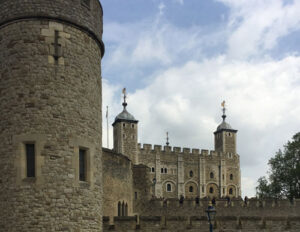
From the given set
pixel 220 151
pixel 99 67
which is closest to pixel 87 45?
pixel 99 67

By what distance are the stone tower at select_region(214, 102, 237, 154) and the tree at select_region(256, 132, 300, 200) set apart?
3162 centimetres

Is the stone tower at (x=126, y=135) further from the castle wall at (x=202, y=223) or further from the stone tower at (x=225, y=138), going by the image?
the castle wall at (x=202, y=223)

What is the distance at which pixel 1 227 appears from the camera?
13.2 metres

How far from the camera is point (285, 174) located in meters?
48.2

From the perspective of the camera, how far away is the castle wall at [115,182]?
2183 cm

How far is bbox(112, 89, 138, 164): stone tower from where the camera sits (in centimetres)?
7038

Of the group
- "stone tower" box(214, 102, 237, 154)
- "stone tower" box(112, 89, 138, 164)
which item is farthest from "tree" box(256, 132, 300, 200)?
"stone tower" box(214, 102, 237, 154)

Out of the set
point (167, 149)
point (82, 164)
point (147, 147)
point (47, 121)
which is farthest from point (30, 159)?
point (167, 149)

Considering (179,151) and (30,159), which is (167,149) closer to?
(179,151)

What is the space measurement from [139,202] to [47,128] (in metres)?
16.0

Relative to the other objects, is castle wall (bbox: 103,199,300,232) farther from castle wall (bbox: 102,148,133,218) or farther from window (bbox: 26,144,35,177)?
window (bbox: 26,144,35,177)

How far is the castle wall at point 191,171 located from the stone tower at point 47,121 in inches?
2278

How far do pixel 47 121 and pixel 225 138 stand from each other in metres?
70.2

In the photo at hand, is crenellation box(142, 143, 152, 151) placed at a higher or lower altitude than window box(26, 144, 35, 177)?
higher
